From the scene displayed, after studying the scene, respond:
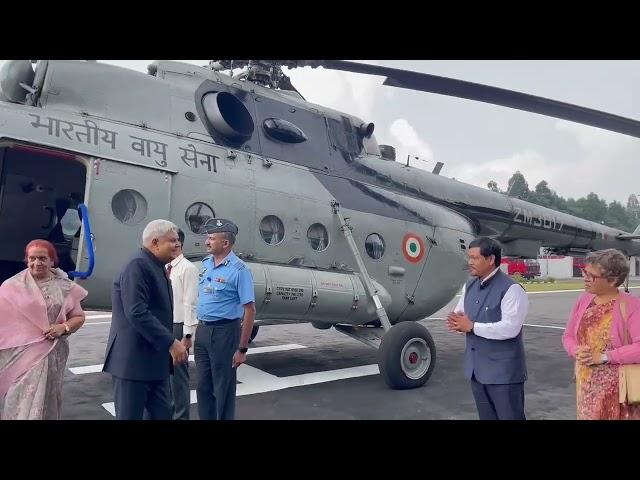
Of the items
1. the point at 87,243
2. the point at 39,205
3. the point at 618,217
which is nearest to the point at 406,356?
the point at 87,243

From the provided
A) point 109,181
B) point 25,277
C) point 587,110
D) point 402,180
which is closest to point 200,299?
point 25,277

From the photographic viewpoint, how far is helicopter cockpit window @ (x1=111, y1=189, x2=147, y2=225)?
4836mm

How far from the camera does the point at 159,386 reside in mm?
3133

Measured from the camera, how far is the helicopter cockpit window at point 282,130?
6.20m

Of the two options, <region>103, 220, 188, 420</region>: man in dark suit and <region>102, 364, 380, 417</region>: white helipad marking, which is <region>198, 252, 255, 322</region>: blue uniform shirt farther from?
<region>102, 364, 380, 417</region>: white helipad marking

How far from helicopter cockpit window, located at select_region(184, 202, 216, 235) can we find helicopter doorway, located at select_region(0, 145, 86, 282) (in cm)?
129

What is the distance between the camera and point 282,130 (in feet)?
20.5

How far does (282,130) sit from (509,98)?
285 centimetres

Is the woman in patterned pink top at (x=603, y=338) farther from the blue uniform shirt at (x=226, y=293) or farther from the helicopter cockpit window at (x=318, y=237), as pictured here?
the helicopter cockpit window at (x=318, y=237)

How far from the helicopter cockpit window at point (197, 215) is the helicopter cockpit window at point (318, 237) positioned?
1.29m

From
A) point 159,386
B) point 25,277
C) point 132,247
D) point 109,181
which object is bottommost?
point 159,386

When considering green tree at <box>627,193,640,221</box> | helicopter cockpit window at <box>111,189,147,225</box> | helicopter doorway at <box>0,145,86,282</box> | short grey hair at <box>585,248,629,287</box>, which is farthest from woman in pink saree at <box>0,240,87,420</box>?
green tree at <box>627,193,640,221</box>
